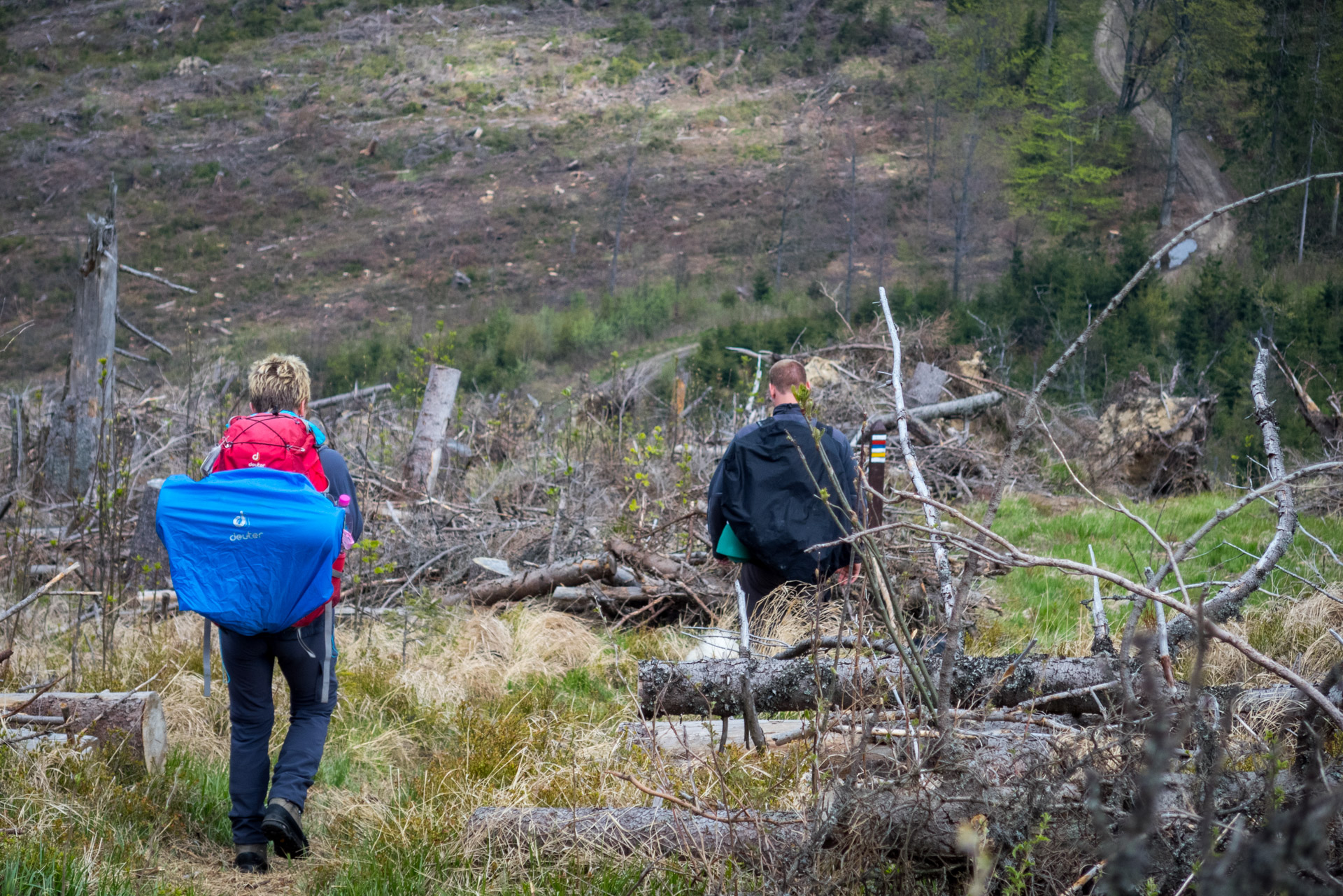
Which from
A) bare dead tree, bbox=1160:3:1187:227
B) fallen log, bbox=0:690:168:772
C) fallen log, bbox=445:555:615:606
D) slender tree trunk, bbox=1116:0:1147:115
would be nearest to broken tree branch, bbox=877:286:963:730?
fallen log, bbox=445:555:615:606

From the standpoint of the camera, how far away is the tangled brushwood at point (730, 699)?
2.06m

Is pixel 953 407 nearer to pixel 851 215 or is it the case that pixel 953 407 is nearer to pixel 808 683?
pixel 808 683

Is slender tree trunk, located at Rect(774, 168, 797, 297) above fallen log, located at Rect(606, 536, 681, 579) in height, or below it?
below

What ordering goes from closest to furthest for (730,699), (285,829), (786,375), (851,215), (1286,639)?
(285,829)
(730,699)
(786,375)
(1286,639)
(851,215)

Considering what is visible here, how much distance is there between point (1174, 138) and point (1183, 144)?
247 mm

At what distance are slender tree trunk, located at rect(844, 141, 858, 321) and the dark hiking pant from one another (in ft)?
56.5

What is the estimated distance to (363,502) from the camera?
7879 mm

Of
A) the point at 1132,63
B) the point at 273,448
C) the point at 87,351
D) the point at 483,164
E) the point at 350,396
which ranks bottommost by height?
the point at 483,164

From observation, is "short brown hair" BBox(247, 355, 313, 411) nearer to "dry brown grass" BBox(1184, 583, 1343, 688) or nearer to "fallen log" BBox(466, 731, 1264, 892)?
"fallen log" BBox(466, 731, 1264, 892)

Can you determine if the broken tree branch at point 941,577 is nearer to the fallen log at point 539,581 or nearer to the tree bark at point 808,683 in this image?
the tree bark at point 808,683

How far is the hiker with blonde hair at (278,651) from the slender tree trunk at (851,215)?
17046 millimetres

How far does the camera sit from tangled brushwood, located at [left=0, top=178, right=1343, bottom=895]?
6.76 ft

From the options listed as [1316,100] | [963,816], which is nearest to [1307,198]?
[1316,100]

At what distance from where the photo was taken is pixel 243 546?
303 cm
